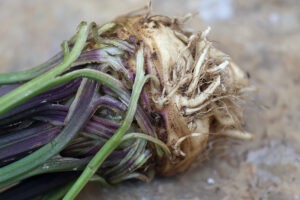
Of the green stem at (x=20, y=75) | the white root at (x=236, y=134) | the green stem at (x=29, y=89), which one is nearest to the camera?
the green stem at (x=29, y=89)

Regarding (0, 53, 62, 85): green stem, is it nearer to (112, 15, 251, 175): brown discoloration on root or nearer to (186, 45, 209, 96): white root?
(112, 15, 251, 175): brown discoloration on root

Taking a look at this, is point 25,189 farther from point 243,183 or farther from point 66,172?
point 243,183

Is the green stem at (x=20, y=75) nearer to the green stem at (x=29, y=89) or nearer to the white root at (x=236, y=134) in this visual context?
the green stem at (x=29, y=89)

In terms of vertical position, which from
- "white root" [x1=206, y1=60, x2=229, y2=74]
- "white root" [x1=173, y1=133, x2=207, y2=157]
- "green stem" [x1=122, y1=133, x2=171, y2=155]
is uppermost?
"white root" [x1=206, y1=60, x2=229, y2=74]

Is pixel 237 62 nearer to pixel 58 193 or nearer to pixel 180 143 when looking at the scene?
pixel 180 143

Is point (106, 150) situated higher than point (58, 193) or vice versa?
point (106, 150)

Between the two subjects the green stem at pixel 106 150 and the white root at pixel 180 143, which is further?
the white root at pixel 180 143

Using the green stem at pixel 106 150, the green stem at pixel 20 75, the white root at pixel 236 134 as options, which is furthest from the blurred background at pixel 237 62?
the green stem at pixel 20 75

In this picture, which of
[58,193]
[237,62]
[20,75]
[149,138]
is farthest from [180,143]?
[237,62]

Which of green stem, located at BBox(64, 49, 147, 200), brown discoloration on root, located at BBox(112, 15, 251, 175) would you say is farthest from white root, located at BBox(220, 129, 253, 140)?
green stem, located at BBox(64, 49, 147, 200)
